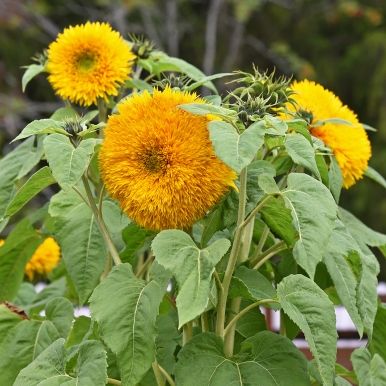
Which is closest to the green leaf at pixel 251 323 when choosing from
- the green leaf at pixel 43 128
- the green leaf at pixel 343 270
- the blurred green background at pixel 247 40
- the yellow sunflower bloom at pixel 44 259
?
the green leaf at pixel 343 270

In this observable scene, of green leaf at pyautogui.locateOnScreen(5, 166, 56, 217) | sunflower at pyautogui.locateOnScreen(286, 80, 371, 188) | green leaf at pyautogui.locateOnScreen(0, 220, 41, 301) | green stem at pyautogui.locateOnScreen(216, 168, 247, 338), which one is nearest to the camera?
green stem at pyautogui.locateOnScreen(216, 168, 247, 338)

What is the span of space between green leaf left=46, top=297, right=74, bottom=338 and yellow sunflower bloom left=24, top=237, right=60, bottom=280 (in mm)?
510

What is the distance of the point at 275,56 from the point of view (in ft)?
26.1

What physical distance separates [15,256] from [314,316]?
641 mm

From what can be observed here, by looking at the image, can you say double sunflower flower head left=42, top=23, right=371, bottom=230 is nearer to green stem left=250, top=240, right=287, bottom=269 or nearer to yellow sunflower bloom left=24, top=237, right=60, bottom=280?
green stem left=250, top=240, right=287, bottom=269

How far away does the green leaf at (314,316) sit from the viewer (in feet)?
3.41

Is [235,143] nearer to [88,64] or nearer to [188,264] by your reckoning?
[188,264]

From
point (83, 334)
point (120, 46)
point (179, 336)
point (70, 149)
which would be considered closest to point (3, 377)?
point (83, 334)

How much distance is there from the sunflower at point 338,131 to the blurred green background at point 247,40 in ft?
19.7

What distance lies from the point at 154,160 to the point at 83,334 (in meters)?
0.40

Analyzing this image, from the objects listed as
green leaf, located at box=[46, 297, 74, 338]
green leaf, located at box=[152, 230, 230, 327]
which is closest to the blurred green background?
green leaf, located at box=[46, 297, 74, 338]

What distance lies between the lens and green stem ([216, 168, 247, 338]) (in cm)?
107

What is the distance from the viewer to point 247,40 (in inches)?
323

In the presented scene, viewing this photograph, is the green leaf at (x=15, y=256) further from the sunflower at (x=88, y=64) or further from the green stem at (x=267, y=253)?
the green stem at (x=267, y=253)
